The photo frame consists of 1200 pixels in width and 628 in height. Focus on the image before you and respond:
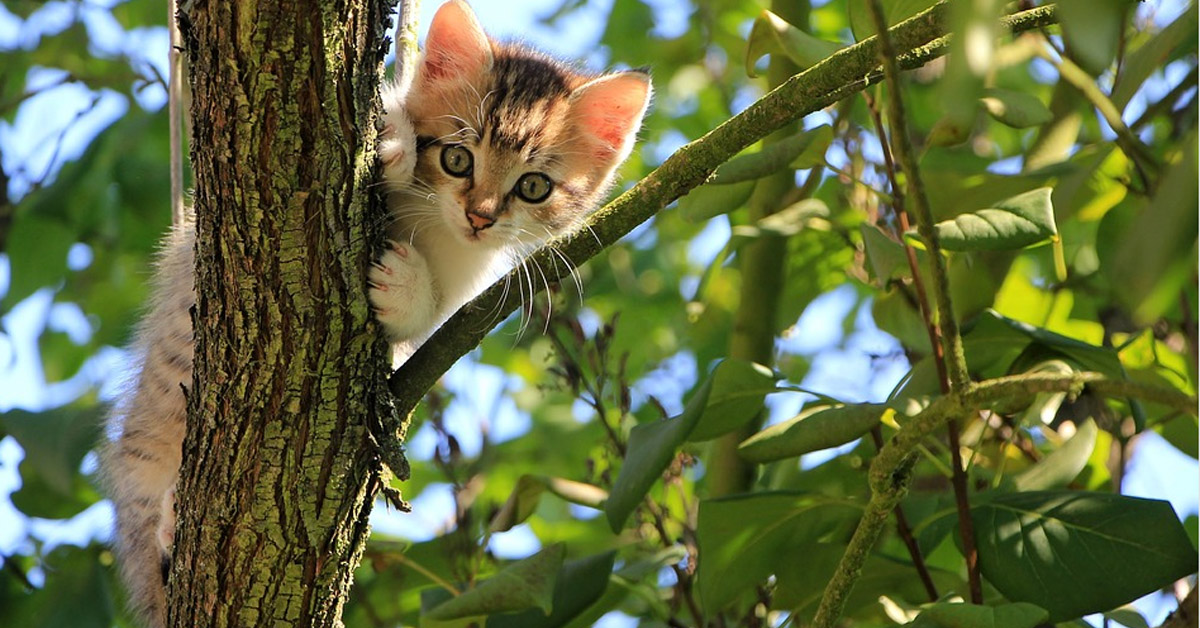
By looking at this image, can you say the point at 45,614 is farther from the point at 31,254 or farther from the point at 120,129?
the point at 120,129

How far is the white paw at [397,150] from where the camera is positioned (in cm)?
223

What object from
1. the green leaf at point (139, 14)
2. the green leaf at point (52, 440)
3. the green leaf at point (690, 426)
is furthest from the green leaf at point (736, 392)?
the green leaf at point (139, 14)

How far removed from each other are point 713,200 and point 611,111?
87 cm

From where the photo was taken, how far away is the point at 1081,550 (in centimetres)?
180

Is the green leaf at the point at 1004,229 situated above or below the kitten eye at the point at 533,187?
below

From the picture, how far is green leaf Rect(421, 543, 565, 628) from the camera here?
5.97 feet

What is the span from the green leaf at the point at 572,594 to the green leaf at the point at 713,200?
0.63m

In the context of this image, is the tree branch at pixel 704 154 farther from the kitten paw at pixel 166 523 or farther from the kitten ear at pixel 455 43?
the kitten ear at pixel 455 43

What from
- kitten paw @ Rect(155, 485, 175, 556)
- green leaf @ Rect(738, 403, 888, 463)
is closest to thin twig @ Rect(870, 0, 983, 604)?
green leaf @ Rect(738, 403, 888, 463)

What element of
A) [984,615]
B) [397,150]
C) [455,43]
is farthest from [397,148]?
[984,615]

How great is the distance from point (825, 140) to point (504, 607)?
0.99m

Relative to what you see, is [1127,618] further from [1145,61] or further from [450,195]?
[450,195]

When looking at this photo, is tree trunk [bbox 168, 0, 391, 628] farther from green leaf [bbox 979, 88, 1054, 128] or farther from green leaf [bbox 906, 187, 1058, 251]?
green leaf [bbox 979, 88, 1054, 128]

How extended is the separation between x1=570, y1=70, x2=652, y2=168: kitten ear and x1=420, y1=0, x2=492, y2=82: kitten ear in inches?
10.5
